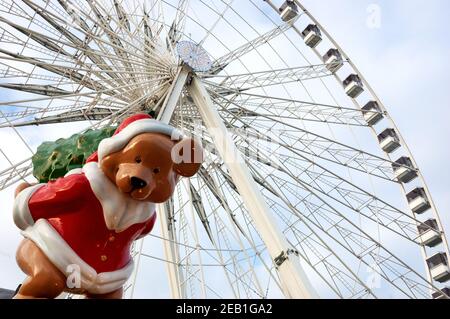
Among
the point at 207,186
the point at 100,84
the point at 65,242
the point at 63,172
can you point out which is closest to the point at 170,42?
the point at 100,84

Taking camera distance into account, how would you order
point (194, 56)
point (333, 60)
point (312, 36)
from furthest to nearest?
point (312, 36) → point (333, 60) → point (194, 56)

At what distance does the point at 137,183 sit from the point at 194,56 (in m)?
4.44

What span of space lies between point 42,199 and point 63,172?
47cm

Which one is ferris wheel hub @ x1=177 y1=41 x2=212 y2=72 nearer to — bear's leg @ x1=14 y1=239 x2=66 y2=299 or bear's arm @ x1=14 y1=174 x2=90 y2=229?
bear's arm @ x1=14 y1=174 x2=90 y2=229

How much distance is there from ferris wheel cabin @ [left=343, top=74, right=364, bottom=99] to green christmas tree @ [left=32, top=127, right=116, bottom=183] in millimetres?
8117

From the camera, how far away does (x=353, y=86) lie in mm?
10672

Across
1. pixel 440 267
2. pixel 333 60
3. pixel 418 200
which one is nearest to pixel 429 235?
pixel 440 267

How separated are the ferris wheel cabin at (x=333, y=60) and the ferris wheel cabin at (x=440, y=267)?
4.35 m

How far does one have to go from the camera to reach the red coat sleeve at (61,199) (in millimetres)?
2877

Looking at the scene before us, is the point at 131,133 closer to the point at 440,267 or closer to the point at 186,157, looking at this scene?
the point at 186,157

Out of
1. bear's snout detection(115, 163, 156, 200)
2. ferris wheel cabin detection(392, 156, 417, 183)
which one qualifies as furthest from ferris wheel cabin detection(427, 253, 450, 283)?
bear's snout detection(115, 163, 156, 200)

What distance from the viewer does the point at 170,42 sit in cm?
805

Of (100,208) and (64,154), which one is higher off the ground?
(64,154)
